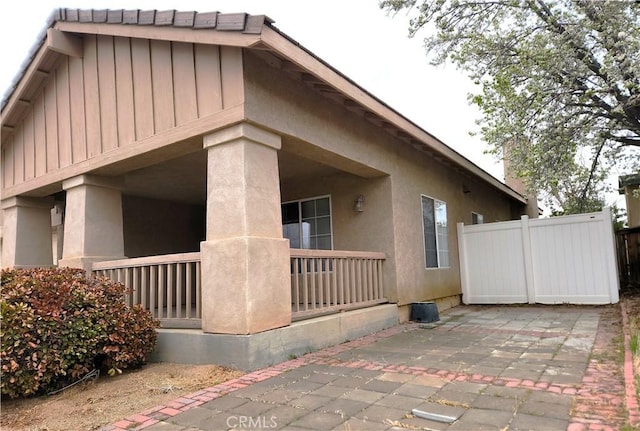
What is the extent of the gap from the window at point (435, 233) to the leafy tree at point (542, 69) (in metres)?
1.66

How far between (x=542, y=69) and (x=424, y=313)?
4.56 meters

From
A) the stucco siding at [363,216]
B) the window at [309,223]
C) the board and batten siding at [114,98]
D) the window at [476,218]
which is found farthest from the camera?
the window at [476,218]

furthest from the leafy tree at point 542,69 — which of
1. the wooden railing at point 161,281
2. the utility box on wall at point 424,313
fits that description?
the wooden railing at point 161,281

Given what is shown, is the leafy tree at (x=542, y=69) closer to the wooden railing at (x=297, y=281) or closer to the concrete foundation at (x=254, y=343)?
the wooden railing at (x=297, y=281)

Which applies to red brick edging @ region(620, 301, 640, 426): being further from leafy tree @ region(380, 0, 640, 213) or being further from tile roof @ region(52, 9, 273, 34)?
tile roof @ region(52, 9, 273, 34)

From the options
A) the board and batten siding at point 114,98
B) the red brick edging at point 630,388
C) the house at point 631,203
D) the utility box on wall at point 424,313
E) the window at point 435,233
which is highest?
the board and batten siding at point 114,98

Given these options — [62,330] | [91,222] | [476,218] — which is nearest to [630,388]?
[62,330]

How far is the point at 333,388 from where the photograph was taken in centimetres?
401

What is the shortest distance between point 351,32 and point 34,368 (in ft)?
31.2

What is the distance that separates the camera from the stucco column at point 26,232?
8133 millimetres

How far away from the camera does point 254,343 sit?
4695 mm

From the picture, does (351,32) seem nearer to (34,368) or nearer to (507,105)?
(507,105)

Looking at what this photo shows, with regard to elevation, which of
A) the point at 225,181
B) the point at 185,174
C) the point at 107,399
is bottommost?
the point at 107,399

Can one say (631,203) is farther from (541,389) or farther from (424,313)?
(541,389)
